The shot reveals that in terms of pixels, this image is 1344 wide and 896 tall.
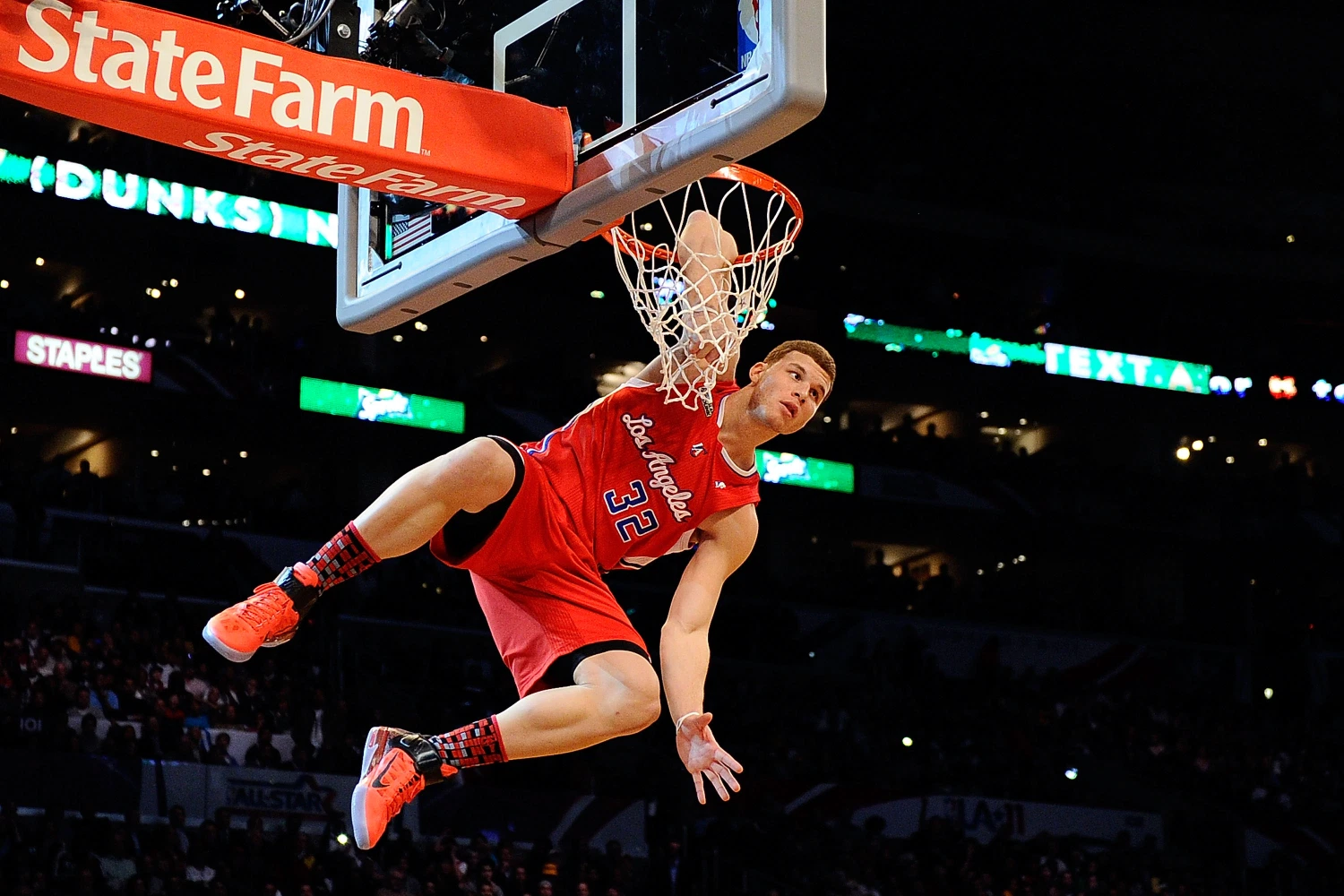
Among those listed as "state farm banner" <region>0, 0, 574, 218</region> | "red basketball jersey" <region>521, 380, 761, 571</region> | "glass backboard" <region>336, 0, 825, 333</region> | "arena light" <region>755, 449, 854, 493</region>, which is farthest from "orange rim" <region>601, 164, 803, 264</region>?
"arena light" <region>755, 449, 854, 493</region>

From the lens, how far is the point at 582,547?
271 inches

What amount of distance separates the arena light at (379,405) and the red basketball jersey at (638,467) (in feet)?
68.3

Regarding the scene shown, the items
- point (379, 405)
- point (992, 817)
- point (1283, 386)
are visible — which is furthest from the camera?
point (1283, 386)

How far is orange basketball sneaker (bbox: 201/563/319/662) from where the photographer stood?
6059mm

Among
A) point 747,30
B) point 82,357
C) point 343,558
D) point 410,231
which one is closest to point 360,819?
point 343,558

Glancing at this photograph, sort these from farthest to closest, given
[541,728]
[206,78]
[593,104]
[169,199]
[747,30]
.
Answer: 1. [169,199]
2. [541,728]
3. [593,104]
4. [206,78]
5. [747,30]

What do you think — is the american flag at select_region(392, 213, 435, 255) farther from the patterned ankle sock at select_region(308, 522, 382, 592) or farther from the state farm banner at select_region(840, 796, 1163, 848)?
the state farm banner at select_region(840, 796, 1163, 848)

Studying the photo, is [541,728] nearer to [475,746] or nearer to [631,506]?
[475,746]

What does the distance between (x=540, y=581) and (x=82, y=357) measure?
20.0 meters

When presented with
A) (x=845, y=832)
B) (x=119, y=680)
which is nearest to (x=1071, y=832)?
(x=845, y=832)

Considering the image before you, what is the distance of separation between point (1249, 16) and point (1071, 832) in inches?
585

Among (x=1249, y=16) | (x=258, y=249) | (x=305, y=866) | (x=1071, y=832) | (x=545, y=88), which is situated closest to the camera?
(x=545, y=88)

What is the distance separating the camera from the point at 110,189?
83.9 feet

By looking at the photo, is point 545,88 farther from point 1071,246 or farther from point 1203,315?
point 1203,315
